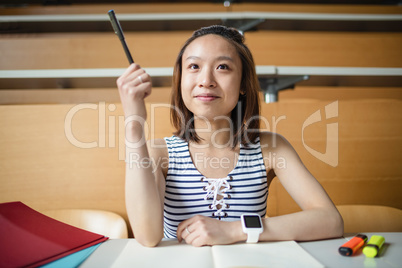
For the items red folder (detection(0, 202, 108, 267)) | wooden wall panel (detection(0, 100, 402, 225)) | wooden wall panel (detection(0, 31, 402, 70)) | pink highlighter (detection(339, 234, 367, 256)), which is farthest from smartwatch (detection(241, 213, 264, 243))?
wooden wall panel (detection(0, 31, 402, 70))

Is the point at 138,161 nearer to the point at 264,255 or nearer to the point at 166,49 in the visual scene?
the point at 264,255

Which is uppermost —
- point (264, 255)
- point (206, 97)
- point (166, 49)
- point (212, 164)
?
point (166, 49)

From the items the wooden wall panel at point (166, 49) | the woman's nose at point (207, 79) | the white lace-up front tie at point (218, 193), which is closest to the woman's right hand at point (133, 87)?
the woman's nose at point (207, 79)

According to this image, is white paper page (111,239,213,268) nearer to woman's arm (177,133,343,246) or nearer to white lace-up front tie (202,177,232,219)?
woman's arm (177,133,343,246)

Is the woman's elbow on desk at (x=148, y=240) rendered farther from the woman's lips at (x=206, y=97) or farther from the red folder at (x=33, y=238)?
the woman's lips at (x=206, y=97)

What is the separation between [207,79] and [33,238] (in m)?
0.56

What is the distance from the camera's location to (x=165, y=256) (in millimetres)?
571

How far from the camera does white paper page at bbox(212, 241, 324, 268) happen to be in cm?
52

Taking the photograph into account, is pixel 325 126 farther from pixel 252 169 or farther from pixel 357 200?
pixel 252 169

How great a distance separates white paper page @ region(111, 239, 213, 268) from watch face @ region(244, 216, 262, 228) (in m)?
0.10

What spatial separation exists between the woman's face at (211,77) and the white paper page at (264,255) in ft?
1.29

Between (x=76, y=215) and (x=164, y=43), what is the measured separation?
4.90 ft

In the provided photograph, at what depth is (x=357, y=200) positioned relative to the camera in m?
1.30

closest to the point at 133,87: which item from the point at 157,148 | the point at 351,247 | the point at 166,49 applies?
the point at 157,148
